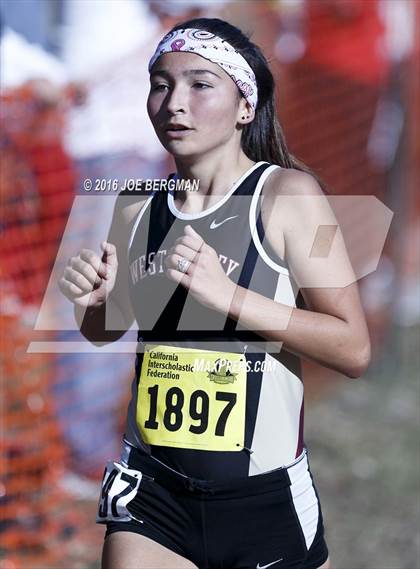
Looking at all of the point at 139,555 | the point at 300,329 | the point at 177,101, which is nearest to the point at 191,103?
the point at 177,101

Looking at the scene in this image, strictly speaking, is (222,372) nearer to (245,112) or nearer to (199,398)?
(199,398)

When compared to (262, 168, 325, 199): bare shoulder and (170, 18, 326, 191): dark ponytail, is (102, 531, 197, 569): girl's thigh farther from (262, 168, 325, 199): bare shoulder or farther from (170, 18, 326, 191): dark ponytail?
(170, 18, 326, 191): dark ponytail

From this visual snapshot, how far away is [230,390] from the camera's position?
2635 mm

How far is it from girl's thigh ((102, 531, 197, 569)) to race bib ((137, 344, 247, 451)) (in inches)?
9.2

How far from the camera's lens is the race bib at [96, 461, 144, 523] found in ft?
8.86

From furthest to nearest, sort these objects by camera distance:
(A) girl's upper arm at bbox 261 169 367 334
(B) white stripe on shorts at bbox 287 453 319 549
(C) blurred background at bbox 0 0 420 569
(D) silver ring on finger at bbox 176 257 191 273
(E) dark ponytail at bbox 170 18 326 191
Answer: (C) blurred background at bbox 0 0 420 569 → (E) dark ponytail at bbox 170 18 326 191 → (B) white stripe on shorts at bbox 287 453 319 549 → (A) girl's upper arm at bbox 261 169 367 334 → (D) silver ring on finger at bbox 176 257 191 273

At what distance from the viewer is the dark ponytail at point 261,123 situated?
112 inches

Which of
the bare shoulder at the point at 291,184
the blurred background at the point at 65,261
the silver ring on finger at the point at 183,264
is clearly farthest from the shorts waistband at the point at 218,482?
the blurred background at the point at 65,261

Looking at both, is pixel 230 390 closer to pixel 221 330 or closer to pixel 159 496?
pixel 221 330

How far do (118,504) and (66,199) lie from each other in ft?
8.02

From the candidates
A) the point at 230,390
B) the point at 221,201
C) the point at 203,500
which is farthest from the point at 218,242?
the point at 203,500

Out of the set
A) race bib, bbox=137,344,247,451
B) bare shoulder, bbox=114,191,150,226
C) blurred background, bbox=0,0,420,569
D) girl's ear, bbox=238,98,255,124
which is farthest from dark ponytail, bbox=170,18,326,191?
blurred background, bbox=0,0,420,569

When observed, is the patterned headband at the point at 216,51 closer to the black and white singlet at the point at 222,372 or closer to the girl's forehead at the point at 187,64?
the girl's forehead at the point at 187,64

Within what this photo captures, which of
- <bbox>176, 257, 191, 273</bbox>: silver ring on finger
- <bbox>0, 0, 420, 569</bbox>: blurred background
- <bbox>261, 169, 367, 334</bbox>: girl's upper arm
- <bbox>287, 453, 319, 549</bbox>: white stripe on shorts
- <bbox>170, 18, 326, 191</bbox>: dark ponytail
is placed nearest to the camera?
<bbox>176, 257, 191, 273</bbox>: silver ring on finger
